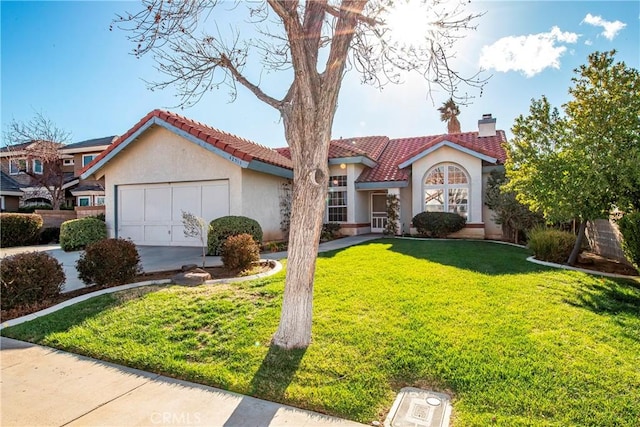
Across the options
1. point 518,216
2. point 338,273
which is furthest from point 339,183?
point 338,273

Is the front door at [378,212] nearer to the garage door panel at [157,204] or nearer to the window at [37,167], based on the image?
the garage door panel at [157,204]

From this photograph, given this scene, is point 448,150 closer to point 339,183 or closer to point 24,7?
point 339,183

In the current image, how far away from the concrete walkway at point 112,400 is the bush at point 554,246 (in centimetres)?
1029

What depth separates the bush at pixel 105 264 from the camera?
7852mm

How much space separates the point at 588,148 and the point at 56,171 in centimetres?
3334

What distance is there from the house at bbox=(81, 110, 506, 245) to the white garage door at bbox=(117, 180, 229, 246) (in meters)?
0.04

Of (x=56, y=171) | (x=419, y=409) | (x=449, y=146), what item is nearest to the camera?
(x=419, y=409)

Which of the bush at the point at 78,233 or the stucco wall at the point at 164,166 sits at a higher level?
the stucco wall at the point at 164,166

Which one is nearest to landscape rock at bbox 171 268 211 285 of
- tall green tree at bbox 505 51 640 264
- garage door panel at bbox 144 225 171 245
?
garage door panel at bbox 144 225 171 245

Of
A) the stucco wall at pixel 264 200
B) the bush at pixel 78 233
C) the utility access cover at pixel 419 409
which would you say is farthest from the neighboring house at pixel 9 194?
the utility access cover at pixel 419 409

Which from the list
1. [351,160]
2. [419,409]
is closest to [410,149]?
[351,160]

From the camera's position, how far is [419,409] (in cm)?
358

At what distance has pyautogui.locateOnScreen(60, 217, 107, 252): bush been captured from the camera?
14195 millimetres

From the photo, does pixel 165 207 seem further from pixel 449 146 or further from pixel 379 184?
pixel 449 146
